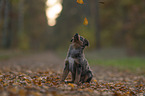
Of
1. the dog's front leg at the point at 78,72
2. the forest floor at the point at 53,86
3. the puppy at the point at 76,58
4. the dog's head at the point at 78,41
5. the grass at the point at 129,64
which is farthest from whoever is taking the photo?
the grass at the point at 129,64

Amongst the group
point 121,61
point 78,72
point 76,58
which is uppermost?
point 76,58

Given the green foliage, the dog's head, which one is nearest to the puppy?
the dog's head

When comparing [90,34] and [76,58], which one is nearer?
[76,58]

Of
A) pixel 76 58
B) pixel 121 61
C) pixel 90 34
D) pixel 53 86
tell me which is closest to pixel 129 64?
pixel 121 61

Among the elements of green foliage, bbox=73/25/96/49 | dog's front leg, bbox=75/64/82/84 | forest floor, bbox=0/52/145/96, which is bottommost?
forest floor, bbox=0/52/145/96

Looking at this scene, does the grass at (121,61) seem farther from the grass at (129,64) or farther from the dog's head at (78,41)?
the dog's head at (78,41)

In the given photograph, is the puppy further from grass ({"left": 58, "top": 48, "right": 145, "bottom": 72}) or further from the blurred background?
grass ({"left": 58, "top": 48, "right": 145, "bottom": 72})

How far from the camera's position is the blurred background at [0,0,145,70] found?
24.7m

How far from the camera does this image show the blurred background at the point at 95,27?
971 inches

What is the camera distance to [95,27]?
38.3 m

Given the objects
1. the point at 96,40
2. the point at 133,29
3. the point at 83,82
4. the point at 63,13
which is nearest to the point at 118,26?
the point at 96,40

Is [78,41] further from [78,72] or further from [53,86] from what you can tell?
[53,86]

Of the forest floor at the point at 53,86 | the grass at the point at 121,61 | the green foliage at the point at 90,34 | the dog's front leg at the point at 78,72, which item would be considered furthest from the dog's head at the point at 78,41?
the green foliage at the point at 90,34

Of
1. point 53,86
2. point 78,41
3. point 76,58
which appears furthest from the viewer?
point 76,58
